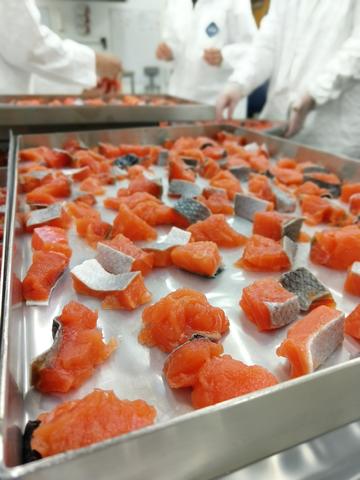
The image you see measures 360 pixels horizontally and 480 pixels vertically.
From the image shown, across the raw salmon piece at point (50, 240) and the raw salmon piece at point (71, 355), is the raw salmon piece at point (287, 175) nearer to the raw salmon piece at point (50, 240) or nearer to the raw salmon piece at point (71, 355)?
the raw salmon piece at point (50, 240)

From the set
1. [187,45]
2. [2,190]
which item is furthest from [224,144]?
[187,45]

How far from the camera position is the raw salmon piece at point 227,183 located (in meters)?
1.68

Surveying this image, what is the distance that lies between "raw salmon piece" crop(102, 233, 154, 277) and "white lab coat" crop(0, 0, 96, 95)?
195 centimetres

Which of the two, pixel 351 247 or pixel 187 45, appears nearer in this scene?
pixel 351 247

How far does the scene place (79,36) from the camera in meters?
6.01

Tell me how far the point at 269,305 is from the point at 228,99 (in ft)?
7.21

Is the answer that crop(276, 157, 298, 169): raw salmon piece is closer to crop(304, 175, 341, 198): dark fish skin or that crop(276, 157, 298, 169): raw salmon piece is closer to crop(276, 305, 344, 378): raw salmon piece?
crop(304, 175, 341, 198): dark fish skin

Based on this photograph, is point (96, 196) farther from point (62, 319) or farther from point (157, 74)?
point (157, 74)

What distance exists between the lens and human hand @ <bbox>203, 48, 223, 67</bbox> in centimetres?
379

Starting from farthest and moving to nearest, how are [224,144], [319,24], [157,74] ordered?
[157,74]
[319,24]
[224,144]

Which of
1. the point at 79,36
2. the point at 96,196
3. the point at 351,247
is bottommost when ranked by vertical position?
the point at 96,196

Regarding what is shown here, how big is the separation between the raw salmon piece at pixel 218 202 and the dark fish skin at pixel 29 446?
1043mm

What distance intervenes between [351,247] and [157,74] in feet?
21.0

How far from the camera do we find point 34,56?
2.63 metres
